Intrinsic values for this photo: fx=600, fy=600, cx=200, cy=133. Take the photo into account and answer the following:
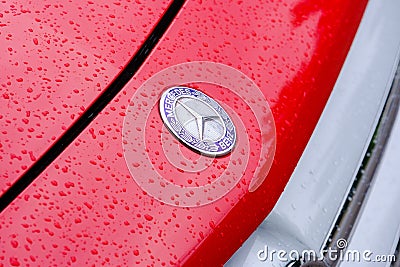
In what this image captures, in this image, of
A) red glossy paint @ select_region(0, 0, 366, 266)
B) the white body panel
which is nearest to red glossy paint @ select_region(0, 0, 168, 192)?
red glossy paint @ select_region(0, 0, 366, 266)

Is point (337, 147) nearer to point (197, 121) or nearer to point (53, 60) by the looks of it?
point (197, 121)

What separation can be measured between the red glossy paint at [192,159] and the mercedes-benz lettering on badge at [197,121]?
0.08 ft

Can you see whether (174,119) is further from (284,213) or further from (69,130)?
(284,213)

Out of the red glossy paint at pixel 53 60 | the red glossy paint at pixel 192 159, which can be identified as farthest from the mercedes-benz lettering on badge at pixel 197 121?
the red glossy paint at pixel 53 60

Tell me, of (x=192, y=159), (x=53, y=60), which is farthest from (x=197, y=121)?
(x=53, y=60)

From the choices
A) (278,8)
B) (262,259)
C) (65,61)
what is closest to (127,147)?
(65,61)

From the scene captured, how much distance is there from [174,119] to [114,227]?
0.28 m

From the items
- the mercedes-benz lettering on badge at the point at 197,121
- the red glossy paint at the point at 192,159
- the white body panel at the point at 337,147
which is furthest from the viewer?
the white body panel at the point at 337,147

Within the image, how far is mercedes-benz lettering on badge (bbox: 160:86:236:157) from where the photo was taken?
131 centimetres

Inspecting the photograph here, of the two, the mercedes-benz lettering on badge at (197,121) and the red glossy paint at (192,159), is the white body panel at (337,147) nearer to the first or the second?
the red glossy paint at (192,159)

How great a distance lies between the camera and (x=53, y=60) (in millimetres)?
1340

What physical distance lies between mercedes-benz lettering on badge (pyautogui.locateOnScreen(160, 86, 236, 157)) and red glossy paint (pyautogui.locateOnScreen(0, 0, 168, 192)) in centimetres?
15

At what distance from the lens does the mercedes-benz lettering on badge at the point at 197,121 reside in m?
1.31

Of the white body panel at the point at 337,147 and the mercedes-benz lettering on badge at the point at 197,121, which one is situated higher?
the white body panel at the point at 337,147
